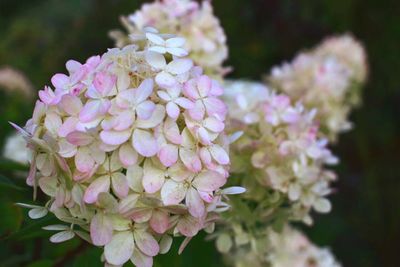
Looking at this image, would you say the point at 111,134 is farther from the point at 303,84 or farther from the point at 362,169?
the point at 362,169

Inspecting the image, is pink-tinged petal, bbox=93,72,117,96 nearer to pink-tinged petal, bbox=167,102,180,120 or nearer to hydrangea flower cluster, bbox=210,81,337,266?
pink-tinged petal, bbox=167,102,180,120

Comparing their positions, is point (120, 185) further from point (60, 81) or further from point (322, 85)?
point (322, 85)

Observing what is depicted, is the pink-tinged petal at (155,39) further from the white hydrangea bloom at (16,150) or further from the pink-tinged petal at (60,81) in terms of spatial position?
the white hydrangea bloom at (16,150)

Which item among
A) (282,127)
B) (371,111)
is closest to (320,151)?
(282,127)

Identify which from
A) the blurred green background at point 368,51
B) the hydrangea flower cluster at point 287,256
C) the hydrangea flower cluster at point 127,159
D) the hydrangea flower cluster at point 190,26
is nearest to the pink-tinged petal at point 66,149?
the hydrangea flower cluster at point 127,159

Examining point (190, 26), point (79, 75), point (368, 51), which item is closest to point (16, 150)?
point (190, 26)

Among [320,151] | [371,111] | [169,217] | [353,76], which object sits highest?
[371,111]
